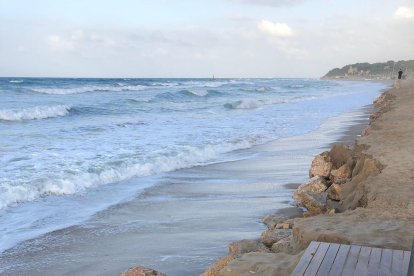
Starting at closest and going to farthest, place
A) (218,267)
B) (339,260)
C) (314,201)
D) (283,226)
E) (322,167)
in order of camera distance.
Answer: (339,260) < (218,267) < (283,226) < (314,201) < (322,167)

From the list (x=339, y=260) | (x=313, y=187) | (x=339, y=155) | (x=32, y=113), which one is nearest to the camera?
(x=339, y=260)

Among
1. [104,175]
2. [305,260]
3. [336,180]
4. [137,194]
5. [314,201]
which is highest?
[305,260]

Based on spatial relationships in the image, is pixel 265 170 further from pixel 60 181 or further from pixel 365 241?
pixel 365 241

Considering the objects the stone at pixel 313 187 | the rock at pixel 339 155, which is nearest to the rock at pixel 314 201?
the stone at pixel 313 187

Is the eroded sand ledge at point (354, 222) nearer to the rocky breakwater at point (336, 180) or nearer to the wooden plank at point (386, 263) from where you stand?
the rocky breakwater at point (336, 180)

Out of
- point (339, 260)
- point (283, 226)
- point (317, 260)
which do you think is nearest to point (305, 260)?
point (317, 260)

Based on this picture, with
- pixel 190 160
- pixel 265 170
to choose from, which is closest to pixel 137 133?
pixel 190 160

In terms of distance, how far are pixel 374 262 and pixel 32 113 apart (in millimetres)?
24113

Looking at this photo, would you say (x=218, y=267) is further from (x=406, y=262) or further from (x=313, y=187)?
(x=313, y=187)

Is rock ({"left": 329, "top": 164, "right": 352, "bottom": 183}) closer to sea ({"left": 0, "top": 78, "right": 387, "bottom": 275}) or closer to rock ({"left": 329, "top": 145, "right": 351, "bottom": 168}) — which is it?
rock ({"left": 329, "top": 145, "right": 351, "bottom": 168})

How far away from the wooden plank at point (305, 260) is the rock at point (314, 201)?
2.94 meters

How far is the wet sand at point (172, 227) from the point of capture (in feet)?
18.0

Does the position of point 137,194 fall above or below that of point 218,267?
below

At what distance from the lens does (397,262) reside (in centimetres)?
386
